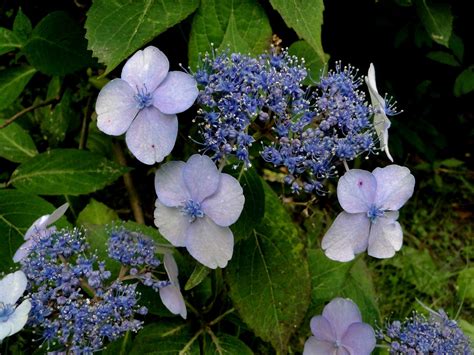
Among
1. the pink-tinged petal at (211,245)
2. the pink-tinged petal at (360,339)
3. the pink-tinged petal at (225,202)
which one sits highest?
the pink-tinged petal at (225,202)

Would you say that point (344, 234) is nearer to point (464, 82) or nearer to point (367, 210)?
point (367, 210)

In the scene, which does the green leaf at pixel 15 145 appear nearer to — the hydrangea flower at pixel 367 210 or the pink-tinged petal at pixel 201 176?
the pink-tinged petal at pixel 201 176

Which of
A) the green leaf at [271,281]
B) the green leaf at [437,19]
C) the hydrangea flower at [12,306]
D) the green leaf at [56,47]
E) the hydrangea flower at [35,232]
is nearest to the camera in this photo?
the hydrangea flower at [12,306]

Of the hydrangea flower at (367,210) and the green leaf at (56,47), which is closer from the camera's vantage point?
the hydrangea flower at (367,210)

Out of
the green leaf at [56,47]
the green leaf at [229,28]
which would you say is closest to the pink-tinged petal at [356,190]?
the green leaf at [229,28]


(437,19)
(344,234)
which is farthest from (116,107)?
(437,19)

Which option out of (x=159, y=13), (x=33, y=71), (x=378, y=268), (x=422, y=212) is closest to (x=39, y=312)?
(x=159, y=13)

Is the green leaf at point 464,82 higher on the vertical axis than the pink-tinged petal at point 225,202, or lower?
lower
